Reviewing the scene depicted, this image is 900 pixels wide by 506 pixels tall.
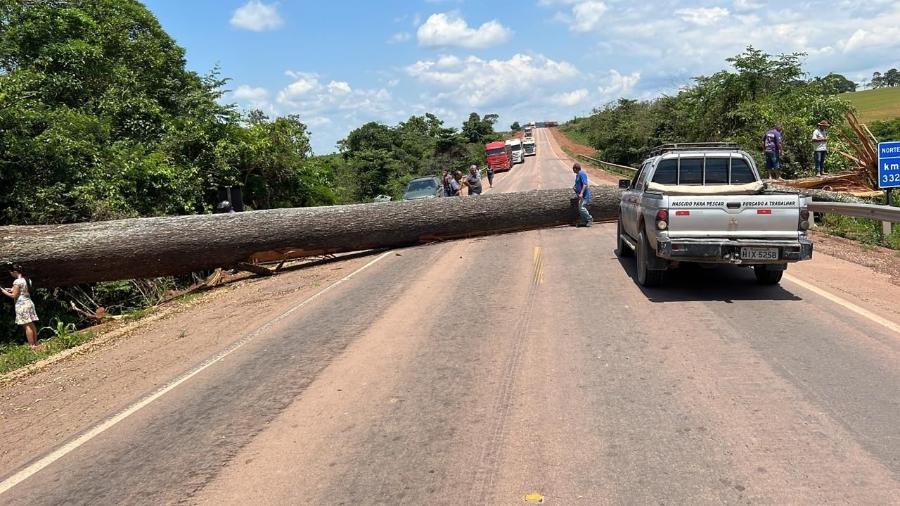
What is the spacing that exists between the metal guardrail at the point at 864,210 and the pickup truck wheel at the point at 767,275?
10.5 feet

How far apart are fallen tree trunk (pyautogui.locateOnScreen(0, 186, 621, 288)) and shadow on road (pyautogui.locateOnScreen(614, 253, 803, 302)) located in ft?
21.3

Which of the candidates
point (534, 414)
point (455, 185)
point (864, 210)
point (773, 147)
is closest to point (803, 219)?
point (864, 210)

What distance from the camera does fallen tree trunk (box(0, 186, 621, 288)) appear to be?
37.7 feet

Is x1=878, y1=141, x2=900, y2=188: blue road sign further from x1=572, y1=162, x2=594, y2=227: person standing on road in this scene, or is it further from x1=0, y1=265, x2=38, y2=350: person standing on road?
x1=0, y1=265, x2=38, y2=350: person standing on road

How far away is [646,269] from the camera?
8789 millimetres

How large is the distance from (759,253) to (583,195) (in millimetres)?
8802

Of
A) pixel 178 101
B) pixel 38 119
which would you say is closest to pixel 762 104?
pixel 178 101

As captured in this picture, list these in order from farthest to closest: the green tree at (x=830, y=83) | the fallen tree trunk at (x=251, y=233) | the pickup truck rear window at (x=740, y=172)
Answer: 1. the green tree at (x=830, y=83)
2. the fallen tree trunk at (x=251, y=233)
3. the pickup truck rear window at (x=740, y=172)

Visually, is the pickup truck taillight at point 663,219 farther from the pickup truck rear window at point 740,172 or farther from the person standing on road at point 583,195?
the person standing on road at point 583,195

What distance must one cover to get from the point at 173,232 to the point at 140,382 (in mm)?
6078

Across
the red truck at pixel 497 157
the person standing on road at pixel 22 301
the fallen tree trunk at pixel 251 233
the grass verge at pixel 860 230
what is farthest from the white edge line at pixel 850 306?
the red truck at pixel 497 157

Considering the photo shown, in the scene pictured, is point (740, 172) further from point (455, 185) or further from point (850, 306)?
point (455, 185)

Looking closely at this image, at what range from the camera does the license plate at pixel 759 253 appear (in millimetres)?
7836

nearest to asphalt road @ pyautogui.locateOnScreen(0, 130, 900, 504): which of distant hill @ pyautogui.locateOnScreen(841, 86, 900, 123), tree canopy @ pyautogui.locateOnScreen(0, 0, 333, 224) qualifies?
tree canopy @ pyautogui.locateOnScreen(0, 0, 333, 224)
